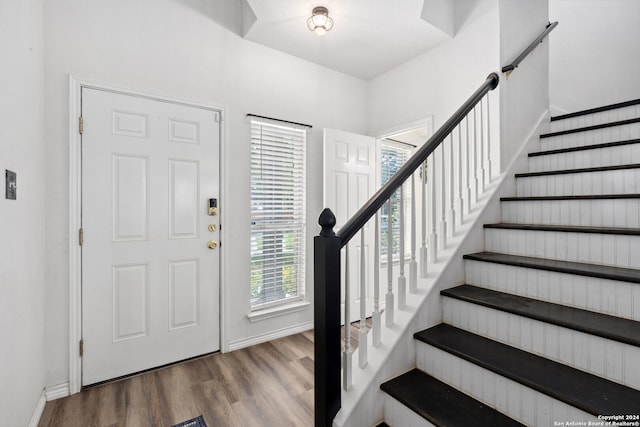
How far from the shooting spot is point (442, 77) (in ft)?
9.22

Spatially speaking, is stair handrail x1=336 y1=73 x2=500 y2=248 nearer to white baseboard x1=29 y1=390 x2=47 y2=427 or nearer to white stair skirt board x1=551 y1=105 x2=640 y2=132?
white stair skirt board x1=551 y1=105 x2=640 y2=132

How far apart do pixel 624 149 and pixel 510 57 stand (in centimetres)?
107

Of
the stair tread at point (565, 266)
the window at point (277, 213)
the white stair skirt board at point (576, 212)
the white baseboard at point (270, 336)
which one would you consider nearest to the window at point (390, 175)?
the window at point (277, 213)

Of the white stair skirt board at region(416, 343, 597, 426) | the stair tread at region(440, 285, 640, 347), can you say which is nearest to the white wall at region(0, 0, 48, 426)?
the white stair skirt board at region(416, 343, 597, 426)

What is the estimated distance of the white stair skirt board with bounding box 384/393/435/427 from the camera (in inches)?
46.8

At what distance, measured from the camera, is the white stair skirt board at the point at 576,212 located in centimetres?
155

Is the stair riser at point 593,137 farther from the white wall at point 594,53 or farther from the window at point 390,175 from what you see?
the window at point 390,175

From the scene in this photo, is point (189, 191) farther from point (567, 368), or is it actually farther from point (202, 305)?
point (567, 368)

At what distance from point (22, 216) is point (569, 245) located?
2917 millimetres

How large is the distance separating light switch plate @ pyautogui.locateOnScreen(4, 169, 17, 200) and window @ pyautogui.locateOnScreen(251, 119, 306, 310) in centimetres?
156

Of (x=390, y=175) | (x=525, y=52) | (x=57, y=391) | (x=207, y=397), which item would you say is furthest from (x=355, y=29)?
(x=57, y=391)

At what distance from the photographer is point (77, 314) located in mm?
2014

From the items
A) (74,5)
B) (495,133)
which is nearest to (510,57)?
(495,133)

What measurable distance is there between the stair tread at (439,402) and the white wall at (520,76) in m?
1.68
